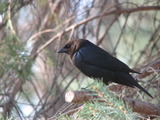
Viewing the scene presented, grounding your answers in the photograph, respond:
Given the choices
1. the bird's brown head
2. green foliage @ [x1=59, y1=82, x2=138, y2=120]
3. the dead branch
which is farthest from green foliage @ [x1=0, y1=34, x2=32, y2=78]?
green foliage @ [x1=59, y1=82, x2=138, y2=120]

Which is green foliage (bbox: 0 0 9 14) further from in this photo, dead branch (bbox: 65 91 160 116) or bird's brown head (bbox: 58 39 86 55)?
dead branch (bbox: 65 91 160 116)

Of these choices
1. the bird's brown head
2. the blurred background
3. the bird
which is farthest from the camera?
the bird's brown head

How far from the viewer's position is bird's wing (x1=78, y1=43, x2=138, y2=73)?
4.16 meters

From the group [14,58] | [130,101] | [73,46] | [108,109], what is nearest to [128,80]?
[73,46]

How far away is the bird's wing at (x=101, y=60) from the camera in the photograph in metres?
4.16

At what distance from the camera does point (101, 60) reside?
13.9ft

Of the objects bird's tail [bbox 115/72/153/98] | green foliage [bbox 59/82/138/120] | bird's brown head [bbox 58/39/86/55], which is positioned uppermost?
bird's brown head [bbox 58/39/86/55]

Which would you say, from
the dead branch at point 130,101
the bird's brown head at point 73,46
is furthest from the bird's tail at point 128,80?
the dead branch at point 130,101

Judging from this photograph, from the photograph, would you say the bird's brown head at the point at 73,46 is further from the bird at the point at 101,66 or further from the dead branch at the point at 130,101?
the dead branch at the point at 130,101

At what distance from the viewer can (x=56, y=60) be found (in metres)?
5.04

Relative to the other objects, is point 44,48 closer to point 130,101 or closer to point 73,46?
point 73,46

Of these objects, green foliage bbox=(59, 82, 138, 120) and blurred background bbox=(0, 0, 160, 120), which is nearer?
green foliage bbox=(59, 82, 138, 120)

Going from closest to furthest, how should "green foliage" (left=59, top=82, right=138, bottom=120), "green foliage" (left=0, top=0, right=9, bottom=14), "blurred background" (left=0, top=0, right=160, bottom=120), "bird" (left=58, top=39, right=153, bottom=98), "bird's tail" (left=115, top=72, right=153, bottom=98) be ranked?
1. "green foliage" (left=59, top=82, right=138, bottom=120)
2. "green foliage" (left=0, top=0, right=9, bottom=14)
3. "bird's tail" (left=115, top=72, right=153, bottom=98)
4. "bird" (left=58, top=39, right=153, bottom=98)
5. "blurred background" (left=0, top=0, right=160, bottom=120)

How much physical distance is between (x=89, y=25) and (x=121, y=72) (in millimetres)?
1321
